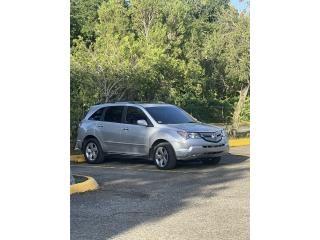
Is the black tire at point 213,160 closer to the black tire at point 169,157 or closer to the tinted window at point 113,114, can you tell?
the black tire at point 169,157

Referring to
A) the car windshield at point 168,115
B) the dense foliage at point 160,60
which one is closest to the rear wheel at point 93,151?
the car windshield at point 168,115

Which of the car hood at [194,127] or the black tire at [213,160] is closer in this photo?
the car hood at [194,127]

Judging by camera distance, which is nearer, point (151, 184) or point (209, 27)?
point (151, 184)

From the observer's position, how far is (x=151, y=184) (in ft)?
34.6

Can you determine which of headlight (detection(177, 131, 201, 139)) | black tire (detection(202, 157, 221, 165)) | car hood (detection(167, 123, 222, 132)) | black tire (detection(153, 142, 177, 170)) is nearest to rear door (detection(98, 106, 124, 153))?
black tire (detection(153, 142, 177, 170))

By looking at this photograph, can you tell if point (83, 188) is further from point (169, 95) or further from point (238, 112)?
point (238, 112)

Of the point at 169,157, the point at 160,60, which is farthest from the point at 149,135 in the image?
the point at 160,60

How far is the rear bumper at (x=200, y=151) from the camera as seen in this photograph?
1255 cm

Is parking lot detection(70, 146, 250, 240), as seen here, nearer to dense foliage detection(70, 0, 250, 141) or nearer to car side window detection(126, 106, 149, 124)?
car side window detection(126, 106, 149, 124)

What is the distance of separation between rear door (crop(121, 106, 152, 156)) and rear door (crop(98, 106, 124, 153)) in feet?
0.64

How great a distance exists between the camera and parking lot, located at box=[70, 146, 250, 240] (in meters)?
6.70

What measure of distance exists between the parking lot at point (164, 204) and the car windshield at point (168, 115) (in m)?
1.16
